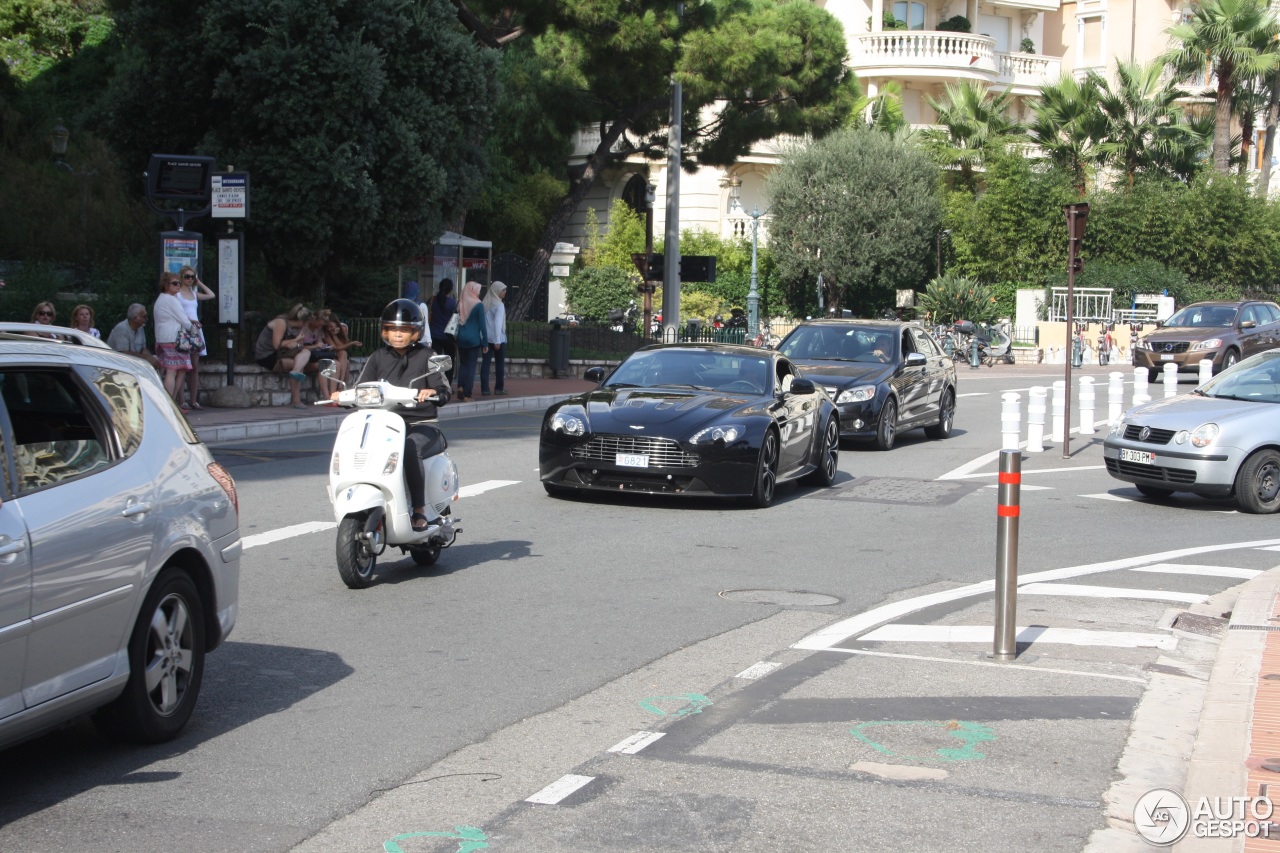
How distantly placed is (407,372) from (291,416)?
35.4ft

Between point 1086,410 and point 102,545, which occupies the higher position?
point 102,545

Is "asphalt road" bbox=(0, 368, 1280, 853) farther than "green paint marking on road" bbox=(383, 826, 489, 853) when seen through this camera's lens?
Yes

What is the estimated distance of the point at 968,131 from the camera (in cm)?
5306

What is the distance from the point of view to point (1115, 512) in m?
14.1

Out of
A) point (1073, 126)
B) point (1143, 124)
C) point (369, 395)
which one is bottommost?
point (369, 395)

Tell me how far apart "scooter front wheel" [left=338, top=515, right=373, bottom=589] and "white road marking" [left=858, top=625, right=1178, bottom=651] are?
3.09 metres

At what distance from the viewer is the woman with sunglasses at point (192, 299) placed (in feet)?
64.2

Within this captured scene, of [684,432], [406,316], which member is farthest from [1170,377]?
[406,316]

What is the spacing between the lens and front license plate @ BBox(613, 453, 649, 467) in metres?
12.8

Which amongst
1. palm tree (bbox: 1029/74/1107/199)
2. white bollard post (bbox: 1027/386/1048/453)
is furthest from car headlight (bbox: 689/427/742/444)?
palm tree (bbox: 1029/74/1107/199)

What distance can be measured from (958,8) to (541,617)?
59410 millimetres

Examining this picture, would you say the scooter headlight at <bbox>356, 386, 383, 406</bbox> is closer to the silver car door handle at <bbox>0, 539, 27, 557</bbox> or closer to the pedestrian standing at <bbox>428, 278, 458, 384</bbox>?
the silver car door handle at <bbox>0, 539, 27, 557</bbox>

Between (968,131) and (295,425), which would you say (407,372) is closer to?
(295,425)

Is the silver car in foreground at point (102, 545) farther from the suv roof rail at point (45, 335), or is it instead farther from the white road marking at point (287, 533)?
the white road marking at point (287, 533)
